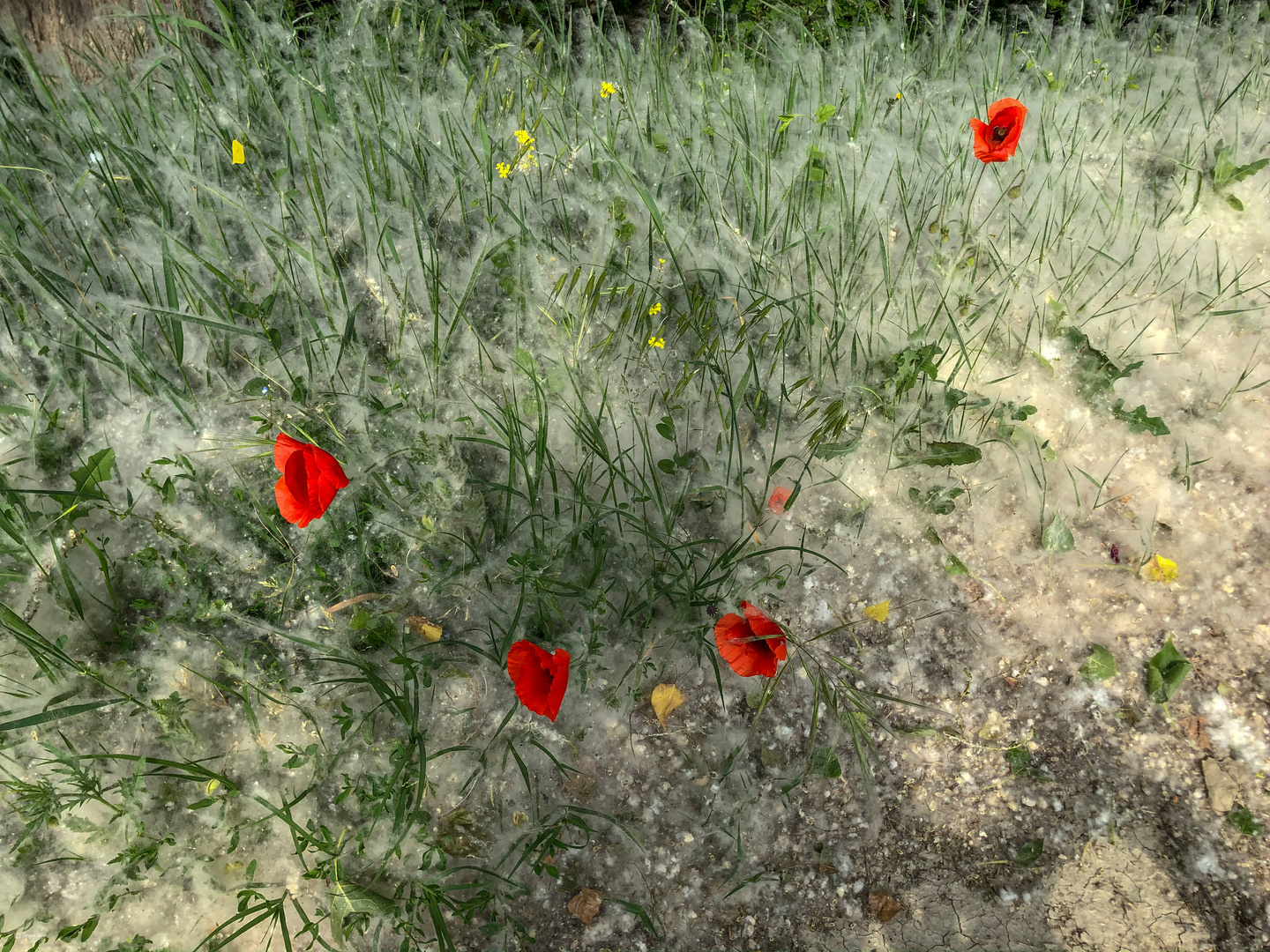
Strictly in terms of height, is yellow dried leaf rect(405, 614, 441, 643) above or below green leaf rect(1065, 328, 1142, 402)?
below

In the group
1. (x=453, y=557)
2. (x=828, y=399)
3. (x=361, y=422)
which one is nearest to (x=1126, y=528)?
(x=828, y=399)

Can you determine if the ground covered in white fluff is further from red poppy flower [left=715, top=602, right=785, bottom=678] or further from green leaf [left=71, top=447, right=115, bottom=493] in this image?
red poppy flower [left=715, top=602, right=785, bottom=678]

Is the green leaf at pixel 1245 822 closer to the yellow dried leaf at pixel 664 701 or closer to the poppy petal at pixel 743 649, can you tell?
the poppy petal at pixel 743 649

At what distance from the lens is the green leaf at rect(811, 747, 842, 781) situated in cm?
169

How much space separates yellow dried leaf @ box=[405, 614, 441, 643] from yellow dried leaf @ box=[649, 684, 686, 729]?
0.58 meters

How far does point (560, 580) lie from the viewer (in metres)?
1.80

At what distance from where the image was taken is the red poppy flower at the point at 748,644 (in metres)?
1.62

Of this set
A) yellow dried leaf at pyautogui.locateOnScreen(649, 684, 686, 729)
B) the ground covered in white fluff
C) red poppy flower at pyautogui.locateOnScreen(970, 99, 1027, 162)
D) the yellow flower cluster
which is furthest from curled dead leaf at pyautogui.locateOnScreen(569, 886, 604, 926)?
red poppy flower at pyautogui.locateOnScreen(970, 99, 1027, 162)

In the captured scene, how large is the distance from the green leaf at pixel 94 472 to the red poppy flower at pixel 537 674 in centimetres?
118

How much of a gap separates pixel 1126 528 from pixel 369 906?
2.13m

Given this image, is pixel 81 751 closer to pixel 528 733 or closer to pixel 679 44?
pixel 528 733

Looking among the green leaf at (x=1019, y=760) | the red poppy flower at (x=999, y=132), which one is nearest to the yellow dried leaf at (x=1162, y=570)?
the green leaf at (x=1019, y=760)

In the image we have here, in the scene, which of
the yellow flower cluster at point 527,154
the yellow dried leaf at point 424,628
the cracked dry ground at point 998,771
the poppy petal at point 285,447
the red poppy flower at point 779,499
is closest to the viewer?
the poppy petal at point 285,447

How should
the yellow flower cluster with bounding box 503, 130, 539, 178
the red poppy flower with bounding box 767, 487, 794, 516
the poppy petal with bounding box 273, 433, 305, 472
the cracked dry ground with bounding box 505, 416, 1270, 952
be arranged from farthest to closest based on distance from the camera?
the yellow flower cluster with bounding box 503, 130, 539, 178 < the red poppy flower with bounding box 767, 487, 794, 516 < the cracked dry ground with bounding box 505, 416, 1270, 952 < the poppy petal with bounding box 273, 433, 305, 472
